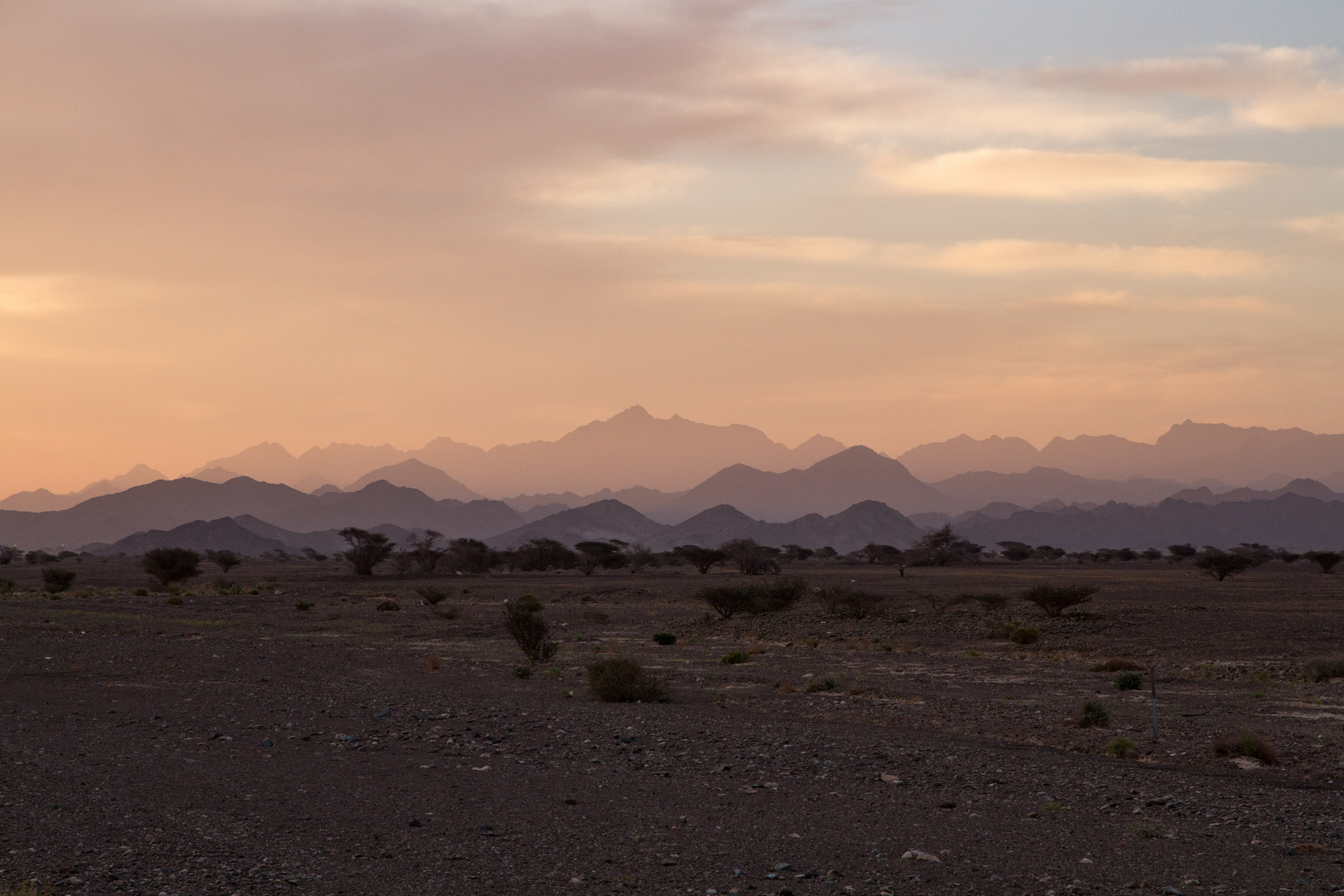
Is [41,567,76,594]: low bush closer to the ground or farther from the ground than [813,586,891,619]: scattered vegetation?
farther from the ground

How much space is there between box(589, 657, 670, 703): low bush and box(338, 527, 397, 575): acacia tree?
2860 inches

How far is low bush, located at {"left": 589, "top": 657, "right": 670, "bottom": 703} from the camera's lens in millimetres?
22594

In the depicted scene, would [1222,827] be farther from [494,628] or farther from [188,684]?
[494,628]

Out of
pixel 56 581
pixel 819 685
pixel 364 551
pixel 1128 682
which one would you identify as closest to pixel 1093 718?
pixel 1128 682

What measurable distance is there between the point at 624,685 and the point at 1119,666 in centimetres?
1498

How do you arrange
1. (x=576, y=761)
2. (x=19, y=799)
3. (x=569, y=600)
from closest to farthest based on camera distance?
(x=19, y=799) → (x=576, y=761) → (x=569, y=600)

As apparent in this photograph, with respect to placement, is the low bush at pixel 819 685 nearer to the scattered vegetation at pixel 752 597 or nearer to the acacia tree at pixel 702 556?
the scattered vegetation at pixel 752 597

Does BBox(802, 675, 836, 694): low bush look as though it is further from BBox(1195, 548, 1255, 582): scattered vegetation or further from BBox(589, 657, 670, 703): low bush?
BBox(1195, 548, 1255, 582): scattered vegetation

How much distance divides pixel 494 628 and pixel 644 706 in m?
22.9

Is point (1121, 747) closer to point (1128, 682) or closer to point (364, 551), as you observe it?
point (1128, 682)

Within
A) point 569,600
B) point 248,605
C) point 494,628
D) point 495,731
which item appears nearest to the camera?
point 495,731

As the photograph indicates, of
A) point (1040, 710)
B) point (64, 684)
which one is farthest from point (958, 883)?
point (64, 684)

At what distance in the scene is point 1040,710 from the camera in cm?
2103

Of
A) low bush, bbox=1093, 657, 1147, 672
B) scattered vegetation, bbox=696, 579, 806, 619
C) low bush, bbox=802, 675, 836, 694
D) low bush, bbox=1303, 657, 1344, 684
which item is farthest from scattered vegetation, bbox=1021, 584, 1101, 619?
low bush, bbox=802, 675, 836, 694
